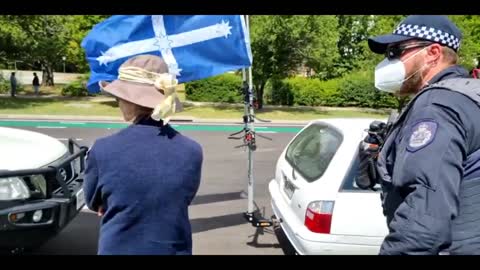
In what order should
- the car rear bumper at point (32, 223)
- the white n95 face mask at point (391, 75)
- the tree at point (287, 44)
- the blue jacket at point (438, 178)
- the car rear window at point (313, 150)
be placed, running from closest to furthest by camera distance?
the blue jacket at point (438, 178)
the white n95 face mask at point (391, 75)
the car rear bumper at point (32, 223)
the car rear window at point (313, 150)
the tree at point (287, 44)

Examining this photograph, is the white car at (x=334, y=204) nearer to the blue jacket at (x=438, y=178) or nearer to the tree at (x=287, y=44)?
the blue jacket at (x=438, y=178)

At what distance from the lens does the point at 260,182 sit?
7.93 metres

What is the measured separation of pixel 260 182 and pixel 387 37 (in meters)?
6.07

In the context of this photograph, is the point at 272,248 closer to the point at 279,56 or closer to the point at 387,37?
the point at 387,37

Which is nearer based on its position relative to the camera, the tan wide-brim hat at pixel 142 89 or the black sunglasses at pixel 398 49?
the black sunglasses at pixel 398 49

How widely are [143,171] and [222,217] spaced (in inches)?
155

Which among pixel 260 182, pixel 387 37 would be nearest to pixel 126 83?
pixel 387 37

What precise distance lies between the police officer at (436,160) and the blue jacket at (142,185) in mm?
954

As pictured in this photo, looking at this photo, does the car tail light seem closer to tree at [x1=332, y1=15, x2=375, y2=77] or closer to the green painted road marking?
the green painted road marking

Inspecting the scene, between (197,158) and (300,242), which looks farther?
(300,242)

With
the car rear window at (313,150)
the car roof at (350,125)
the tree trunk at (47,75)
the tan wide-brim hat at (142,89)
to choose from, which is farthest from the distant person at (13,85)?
the tan wide-brim hat at (142,89)

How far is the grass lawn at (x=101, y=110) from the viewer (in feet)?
67.3
